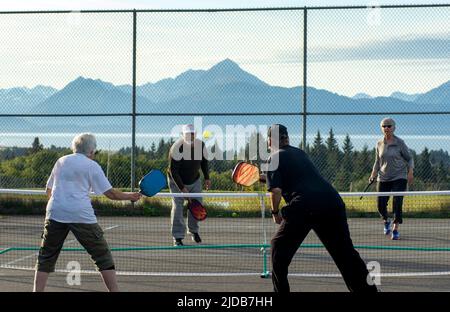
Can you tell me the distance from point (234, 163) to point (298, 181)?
9.00 metres

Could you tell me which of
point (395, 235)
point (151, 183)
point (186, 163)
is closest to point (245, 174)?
point (151, 183)

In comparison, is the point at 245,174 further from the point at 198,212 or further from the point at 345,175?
the point at 345,175

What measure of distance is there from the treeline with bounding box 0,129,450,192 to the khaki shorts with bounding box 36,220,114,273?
8697mm

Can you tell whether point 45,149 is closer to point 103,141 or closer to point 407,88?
point 103,141

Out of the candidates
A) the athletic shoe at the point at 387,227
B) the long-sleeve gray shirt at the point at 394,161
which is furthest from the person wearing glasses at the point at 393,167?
the athletic shoe at the point at 387,227

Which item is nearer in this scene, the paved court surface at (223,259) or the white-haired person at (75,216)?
the white-haired person at (75,216)

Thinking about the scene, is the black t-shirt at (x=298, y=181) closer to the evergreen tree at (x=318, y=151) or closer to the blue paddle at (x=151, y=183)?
the blue paddle at (x=151, y=183)

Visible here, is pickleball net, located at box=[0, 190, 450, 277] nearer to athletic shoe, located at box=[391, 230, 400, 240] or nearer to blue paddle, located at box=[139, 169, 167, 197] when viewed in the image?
athletic shoe, located at box=[391, 230, 400, 240]

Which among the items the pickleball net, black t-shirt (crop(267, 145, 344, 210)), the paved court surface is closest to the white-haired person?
the paved court surface

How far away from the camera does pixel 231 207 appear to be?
54.7 ft

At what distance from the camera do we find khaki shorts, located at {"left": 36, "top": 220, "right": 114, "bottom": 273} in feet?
25.2

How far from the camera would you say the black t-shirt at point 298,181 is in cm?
759

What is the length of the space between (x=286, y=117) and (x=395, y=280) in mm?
7029
